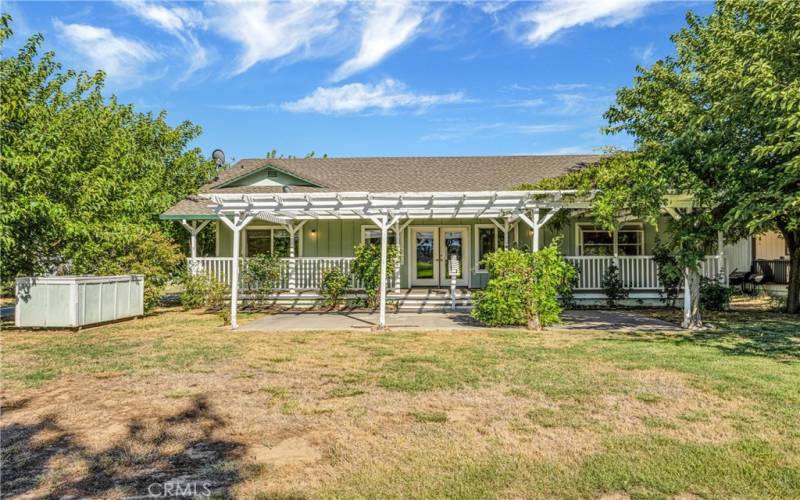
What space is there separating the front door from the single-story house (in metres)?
0.04

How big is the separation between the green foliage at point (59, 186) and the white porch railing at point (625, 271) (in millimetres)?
12042

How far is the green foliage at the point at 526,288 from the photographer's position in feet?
31.2

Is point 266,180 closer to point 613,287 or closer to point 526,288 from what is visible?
point 526,288

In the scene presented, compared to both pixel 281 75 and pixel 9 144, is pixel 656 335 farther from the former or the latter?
pixel 281 75

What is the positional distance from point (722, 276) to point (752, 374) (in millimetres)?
8855

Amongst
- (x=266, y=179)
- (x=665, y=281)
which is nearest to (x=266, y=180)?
(x=266, y=179)

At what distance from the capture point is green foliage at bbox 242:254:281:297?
1348cm

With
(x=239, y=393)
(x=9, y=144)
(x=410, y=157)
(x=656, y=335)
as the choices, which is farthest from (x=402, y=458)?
(x=410, y=157)

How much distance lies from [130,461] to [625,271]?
13.5m

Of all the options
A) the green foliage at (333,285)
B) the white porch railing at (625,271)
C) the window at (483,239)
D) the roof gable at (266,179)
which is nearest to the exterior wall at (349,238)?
the window at (483,239)

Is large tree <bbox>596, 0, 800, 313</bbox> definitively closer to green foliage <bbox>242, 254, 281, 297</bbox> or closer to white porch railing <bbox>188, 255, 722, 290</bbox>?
white porch railing <bbox>188, 255, 722, 290</bbox>

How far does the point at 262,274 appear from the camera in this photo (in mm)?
13523

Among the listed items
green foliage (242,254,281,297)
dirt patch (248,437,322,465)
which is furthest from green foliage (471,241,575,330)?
green foliage (242,254,281,297)

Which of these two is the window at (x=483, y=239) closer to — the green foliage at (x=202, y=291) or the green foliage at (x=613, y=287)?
the green foliage at (x=613, y=287)
